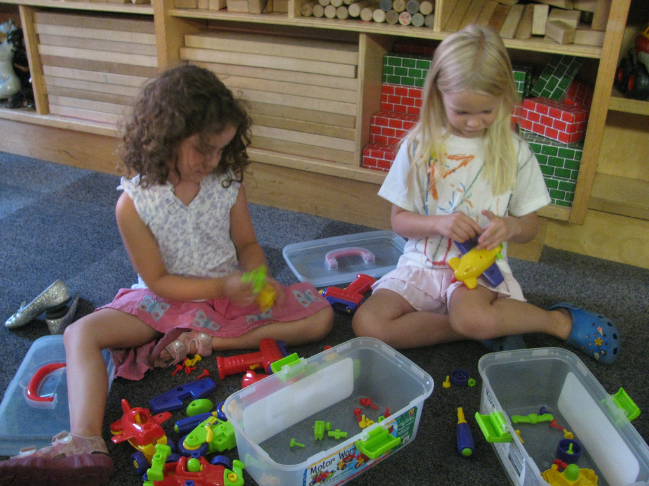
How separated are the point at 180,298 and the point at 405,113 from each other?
796 mm

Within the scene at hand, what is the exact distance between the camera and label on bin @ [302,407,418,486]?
0.78 meters

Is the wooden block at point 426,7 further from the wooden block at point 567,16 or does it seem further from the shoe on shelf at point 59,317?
the shoe on shelf at point 59,317

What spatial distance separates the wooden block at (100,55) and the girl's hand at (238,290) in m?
0.93

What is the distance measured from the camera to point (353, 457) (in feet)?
2.67

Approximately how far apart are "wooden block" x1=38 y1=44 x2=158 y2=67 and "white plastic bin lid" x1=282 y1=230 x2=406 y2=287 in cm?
72

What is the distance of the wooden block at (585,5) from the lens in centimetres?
130

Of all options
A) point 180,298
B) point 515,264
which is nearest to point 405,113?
Result: point 515,264

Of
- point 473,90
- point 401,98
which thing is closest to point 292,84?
point 401,98

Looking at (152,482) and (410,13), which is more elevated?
(410,13)

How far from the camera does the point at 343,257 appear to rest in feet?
4.76

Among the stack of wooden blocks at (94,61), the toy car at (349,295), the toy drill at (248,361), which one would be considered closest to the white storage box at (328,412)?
the toy drill at (248,361)

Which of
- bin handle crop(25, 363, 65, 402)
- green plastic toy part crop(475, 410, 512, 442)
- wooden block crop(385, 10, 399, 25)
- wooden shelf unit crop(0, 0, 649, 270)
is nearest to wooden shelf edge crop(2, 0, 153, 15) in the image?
wooden shelf unit crop(0, 0, 649, 270)

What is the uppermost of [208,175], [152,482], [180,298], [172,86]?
[172,86]

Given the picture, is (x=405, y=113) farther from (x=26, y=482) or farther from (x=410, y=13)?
(x=26, y=482)
